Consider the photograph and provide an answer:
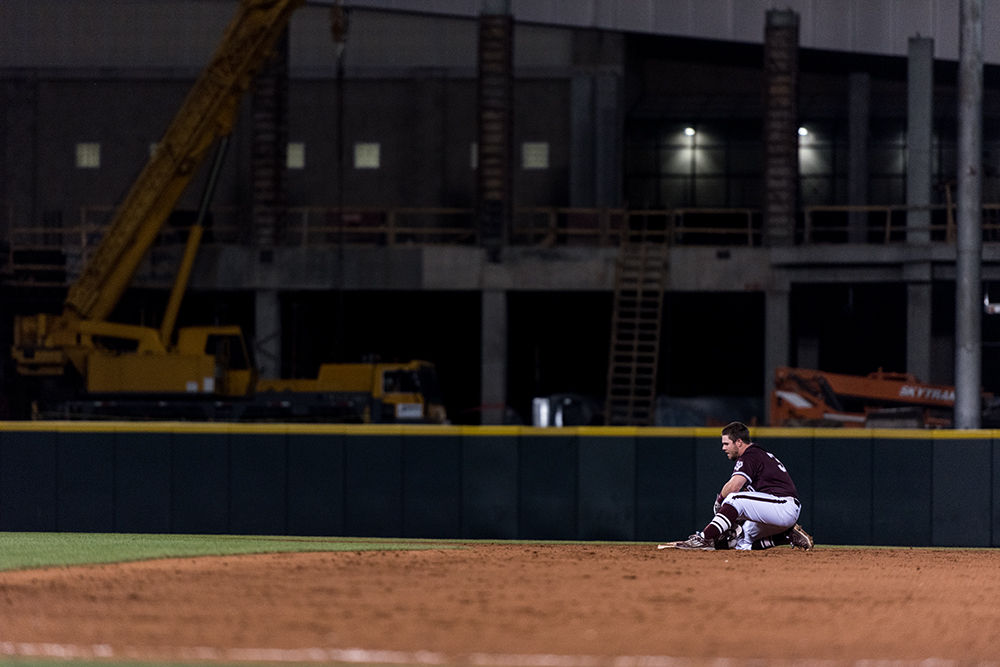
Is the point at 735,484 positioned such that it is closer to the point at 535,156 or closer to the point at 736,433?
the point at 736,433

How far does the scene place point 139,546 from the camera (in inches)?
623

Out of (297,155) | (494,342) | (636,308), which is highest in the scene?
(297,155)

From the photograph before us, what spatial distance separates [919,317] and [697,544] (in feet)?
73.8

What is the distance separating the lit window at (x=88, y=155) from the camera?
46.8 meters

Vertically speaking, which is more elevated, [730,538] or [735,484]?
[735,484]

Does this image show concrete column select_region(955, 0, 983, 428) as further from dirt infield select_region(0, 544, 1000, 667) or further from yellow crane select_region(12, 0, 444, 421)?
yellow crane select_region(12, 0, 444, 421)

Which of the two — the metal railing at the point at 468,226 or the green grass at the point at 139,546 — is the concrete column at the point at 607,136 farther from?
the green grass at the point at 139,546

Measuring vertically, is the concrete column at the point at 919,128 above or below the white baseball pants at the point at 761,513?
above

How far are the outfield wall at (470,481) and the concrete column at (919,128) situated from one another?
22.0 m

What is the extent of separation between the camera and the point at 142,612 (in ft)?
33.4

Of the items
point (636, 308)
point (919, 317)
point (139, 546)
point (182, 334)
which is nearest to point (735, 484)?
point (139, 546)

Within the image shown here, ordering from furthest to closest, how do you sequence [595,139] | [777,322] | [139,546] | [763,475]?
1. [595,139]
2. [777,322]
3. [139,546]
4. [763,475]

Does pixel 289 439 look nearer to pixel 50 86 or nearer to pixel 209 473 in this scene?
pixel 209 473

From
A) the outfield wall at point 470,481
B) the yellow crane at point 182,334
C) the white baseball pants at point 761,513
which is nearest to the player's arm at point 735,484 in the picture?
the white baseball pants at point 761,513
